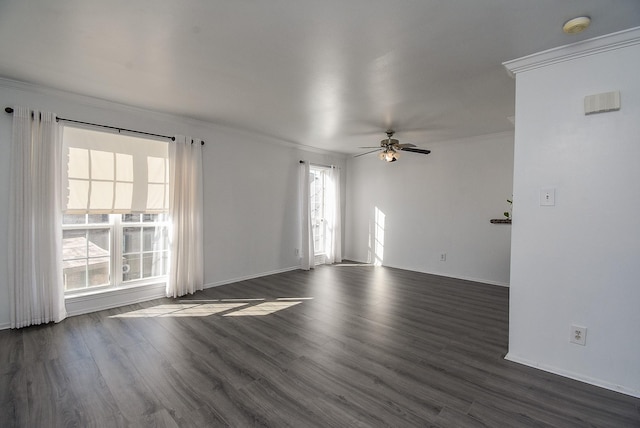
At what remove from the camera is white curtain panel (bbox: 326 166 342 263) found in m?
6.73

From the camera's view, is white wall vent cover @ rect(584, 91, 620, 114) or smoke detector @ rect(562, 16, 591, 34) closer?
smoke detector @ rect(562, 16, 591, 34)

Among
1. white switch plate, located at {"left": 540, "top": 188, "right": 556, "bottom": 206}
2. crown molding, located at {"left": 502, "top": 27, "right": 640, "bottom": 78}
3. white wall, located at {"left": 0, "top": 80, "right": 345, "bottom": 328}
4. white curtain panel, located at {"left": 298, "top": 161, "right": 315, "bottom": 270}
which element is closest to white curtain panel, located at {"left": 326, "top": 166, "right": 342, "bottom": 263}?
white wall, located at {"left": 0, "top": 80, "right": 345, "bottom": 328}

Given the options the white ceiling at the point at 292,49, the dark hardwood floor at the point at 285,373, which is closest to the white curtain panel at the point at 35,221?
the dark hardwood floor at the point at 285,373

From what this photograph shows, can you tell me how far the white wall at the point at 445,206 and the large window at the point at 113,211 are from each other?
4.35 meters

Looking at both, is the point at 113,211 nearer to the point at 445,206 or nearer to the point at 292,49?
the point at 292,49

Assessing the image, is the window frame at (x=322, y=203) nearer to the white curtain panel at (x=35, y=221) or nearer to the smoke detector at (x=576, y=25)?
the white curtain panel at (x=35, y=221)

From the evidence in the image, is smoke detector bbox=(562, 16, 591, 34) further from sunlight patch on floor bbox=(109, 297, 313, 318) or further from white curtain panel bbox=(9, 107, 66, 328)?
white curtain panel bbox=(9, 107, 66, 328)

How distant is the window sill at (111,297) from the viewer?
136 inches

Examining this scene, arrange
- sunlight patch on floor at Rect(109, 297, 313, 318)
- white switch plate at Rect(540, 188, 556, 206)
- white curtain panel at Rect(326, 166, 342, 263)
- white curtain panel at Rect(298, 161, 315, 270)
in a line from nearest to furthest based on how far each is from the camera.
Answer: white switch plate at Rect(540, 188, 556, 206)
sunlight patch on floor at Rect(109, 297, 313, 318)
white curtain panel at Rect(298, 161, 315, 270)
white curtain panel at Rect(326, 166, 342, 263)

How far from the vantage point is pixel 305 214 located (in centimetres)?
599

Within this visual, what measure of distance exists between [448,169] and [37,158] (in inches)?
239

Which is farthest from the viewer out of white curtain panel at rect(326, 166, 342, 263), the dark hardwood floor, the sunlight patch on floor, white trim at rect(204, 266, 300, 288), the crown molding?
white curtain panel at rect(326, 166, 342, 263)

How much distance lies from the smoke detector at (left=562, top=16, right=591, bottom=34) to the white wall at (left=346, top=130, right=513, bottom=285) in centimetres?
319

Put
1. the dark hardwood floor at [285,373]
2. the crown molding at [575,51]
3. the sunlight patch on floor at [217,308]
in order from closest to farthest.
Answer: the dark hardwood floor at [285,373] → the crown molding at [575,51] → the sunlight patch on floor at [217,308]
